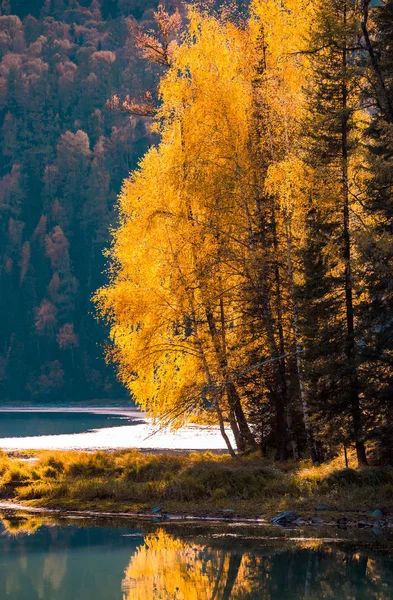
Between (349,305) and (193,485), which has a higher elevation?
(349,305)

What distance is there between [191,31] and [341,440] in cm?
1228

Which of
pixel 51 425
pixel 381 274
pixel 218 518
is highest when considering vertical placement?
pixel 51 425

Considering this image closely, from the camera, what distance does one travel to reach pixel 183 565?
1410 centimetres

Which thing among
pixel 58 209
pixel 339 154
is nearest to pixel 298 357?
pixel 339 154

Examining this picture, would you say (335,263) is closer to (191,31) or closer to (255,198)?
(255,198)

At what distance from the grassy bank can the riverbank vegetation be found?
0.62 metres

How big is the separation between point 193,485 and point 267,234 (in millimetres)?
7506

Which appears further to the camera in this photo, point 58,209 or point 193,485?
point 58,209

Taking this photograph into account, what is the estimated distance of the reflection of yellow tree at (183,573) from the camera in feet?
40.9

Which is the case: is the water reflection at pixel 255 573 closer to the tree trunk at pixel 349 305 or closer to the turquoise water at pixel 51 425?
the tree trunk at pixel 349 305

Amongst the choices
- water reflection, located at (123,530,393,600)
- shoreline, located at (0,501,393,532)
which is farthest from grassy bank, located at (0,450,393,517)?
water reflection, located at (123,530,393,600)

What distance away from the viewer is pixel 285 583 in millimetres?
12984

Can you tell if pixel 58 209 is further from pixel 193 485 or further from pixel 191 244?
pixel 193 485

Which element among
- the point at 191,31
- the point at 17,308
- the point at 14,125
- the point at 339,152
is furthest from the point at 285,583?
the point at 14,125
